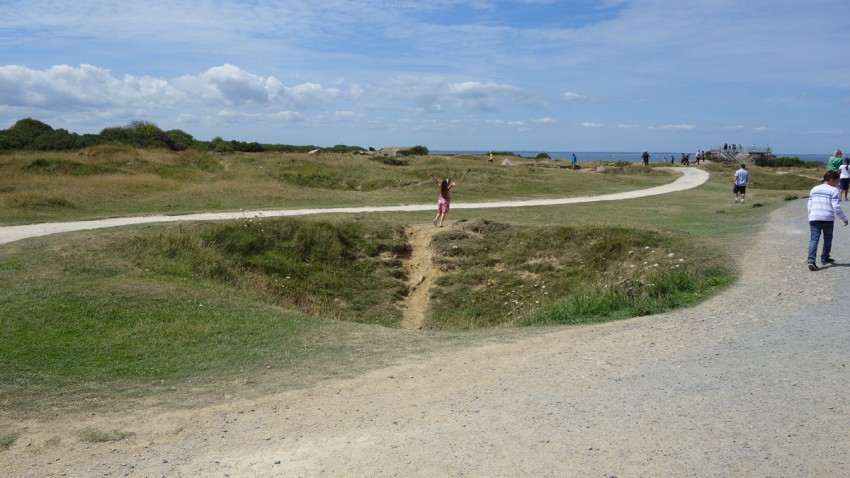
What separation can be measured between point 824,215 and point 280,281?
1046 centimetres

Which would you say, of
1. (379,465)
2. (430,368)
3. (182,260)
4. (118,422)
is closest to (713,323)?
(430,368)

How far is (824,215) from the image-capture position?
11.0 meters

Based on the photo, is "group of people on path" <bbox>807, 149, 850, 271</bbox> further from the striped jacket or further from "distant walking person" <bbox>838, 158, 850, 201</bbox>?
"distant walking person" <bbox>838, 158, 850, 201</bbox>

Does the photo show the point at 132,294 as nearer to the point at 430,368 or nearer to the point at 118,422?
the point at 118,422

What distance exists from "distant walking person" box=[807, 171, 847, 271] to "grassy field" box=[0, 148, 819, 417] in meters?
1.40

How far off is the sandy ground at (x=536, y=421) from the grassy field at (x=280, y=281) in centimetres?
79

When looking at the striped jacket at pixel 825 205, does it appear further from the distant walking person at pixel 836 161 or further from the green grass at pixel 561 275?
the distant walking person at pixel 836 161

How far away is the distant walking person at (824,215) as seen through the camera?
11.0m

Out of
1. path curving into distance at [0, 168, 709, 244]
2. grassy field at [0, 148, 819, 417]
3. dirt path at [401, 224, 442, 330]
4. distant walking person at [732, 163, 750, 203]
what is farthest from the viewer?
distant walking person at [732, 163, 750, 203]

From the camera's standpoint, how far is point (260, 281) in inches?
568

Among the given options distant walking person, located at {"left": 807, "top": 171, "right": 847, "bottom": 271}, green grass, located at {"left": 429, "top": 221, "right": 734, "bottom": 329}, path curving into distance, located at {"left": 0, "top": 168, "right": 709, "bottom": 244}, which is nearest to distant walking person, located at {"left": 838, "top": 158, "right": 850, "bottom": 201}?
green grass, located at {"left": 429, "top": 221, "right": 734, "bottom": 329}

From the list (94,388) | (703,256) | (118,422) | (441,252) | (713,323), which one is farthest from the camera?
(441,252)

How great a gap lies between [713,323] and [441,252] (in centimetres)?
909

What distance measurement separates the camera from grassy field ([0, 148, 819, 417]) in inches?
309
